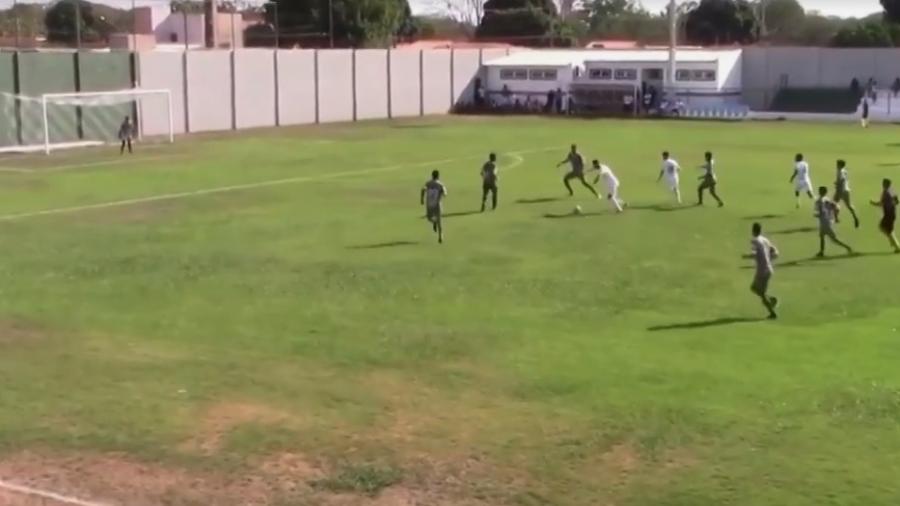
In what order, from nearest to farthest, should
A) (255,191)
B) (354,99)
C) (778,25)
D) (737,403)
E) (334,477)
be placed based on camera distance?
(334,477), (737,403), (255,191), (354,99), (778,25)

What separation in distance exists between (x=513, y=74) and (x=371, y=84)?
12441 millimetres

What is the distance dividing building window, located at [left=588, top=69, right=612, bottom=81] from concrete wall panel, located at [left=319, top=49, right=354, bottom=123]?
54.9ft

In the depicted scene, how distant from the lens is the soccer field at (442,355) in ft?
41.3

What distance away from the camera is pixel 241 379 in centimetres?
1619

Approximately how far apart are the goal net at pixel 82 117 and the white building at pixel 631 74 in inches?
1137

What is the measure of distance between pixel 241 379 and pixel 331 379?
1.19m

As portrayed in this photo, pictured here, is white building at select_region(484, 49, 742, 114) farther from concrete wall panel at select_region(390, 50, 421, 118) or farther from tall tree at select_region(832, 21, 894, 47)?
tall tree at select_region(832, 21, 894, 47)

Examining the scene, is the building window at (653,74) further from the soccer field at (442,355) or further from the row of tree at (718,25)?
the soccer field at (442,355)

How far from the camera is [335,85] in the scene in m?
71.4

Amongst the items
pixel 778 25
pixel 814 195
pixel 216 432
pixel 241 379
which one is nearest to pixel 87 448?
pixel 216 432

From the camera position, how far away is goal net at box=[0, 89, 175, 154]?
170 ft

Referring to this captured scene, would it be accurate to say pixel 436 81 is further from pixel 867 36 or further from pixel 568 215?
pixel 568 215

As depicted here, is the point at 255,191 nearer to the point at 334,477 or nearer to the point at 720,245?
the point at 720,245

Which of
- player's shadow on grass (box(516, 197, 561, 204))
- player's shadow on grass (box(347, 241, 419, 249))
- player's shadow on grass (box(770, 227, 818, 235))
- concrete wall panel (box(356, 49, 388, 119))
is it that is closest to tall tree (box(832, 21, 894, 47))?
concrete wall panel (box(356, 49, 388, 119))
